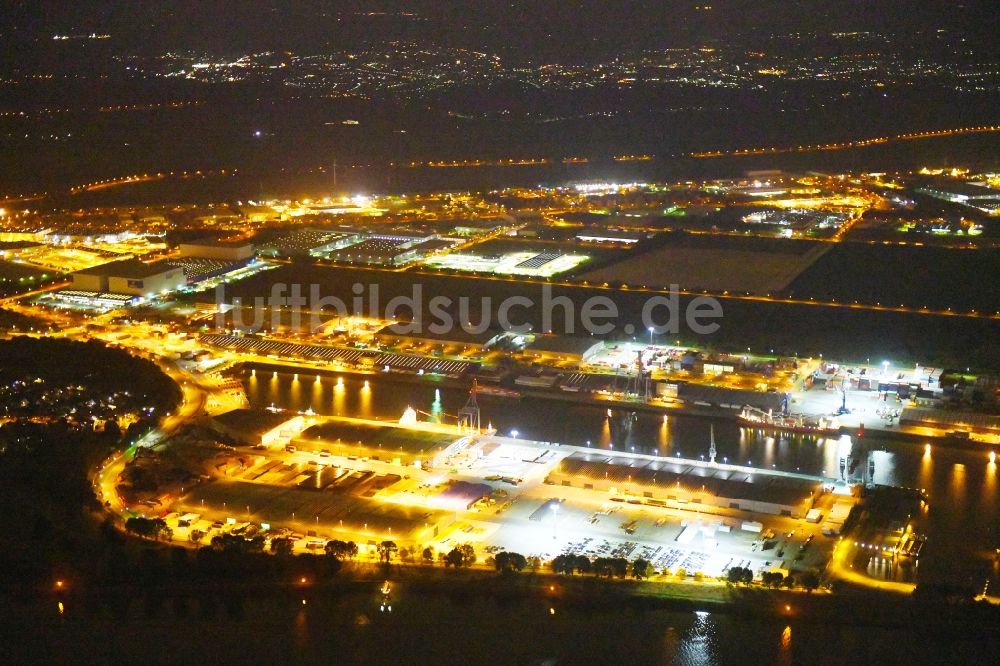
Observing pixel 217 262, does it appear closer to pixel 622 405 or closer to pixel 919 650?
pixel 622 405

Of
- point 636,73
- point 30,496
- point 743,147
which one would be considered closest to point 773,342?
point 30,496

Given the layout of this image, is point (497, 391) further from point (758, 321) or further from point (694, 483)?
point (758, 321)

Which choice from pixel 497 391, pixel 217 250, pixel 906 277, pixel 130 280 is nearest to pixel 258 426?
pixel 497 391

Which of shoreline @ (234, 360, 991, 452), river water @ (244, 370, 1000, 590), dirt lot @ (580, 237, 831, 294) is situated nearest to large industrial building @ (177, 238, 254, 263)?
dirt lot @ (580, 237, 831, 294)

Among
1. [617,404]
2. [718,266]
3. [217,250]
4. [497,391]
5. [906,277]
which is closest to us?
[617,404]

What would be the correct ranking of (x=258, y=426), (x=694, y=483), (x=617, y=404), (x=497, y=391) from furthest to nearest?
(x=497, y=391)
(x=617, y=404)
(x=258, y=426)
(x=694, y=483)

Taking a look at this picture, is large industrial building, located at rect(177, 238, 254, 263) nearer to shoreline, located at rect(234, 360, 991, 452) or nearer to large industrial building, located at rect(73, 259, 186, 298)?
large industrial building, located at rect(73, 259, 186, 298)
